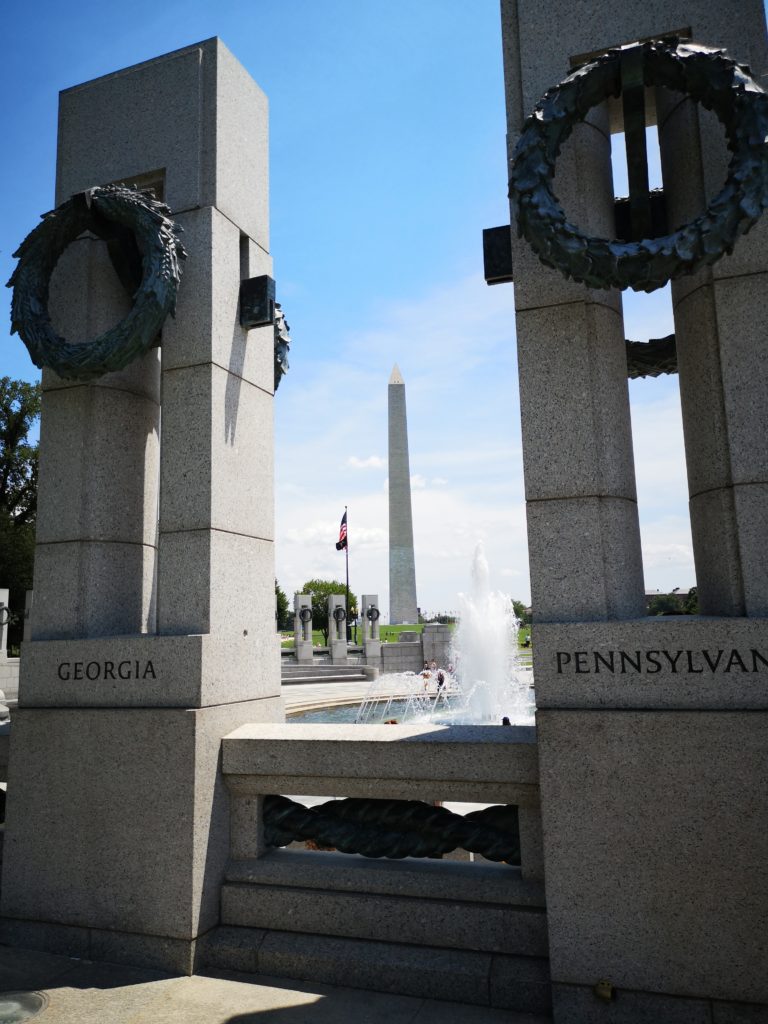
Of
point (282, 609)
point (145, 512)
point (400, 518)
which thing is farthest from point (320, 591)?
point (145, 512)

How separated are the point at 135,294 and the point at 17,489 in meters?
43.3

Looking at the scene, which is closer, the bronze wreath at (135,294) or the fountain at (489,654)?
the bronze wreath at (135,294)

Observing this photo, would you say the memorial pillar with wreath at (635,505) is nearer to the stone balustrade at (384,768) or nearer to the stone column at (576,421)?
the stone column at (576,421)

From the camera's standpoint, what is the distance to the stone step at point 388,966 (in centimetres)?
380

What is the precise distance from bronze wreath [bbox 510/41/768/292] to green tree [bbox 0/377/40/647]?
42.0 metres

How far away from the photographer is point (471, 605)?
26719 millimetres

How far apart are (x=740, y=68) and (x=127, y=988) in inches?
231

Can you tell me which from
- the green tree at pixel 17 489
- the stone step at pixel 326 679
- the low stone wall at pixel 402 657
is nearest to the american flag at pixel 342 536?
the low stone wall at pixel 402 657

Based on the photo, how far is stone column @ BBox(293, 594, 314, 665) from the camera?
35.5 meters

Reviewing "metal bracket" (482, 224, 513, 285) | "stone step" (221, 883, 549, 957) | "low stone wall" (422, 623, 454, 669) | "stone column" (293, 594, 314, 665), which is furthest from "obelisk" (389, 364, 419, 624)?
"stone step" (221, 883, 549, 957)

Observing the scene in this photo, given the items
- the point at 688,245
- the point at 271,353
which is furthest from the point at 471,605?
the point at 688,245

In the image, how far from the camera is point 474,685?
23375mm

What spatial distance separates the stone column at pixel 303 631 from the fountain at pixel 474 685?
732 centimetres

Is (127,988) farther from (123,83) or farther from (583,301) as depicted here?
(123,83)
